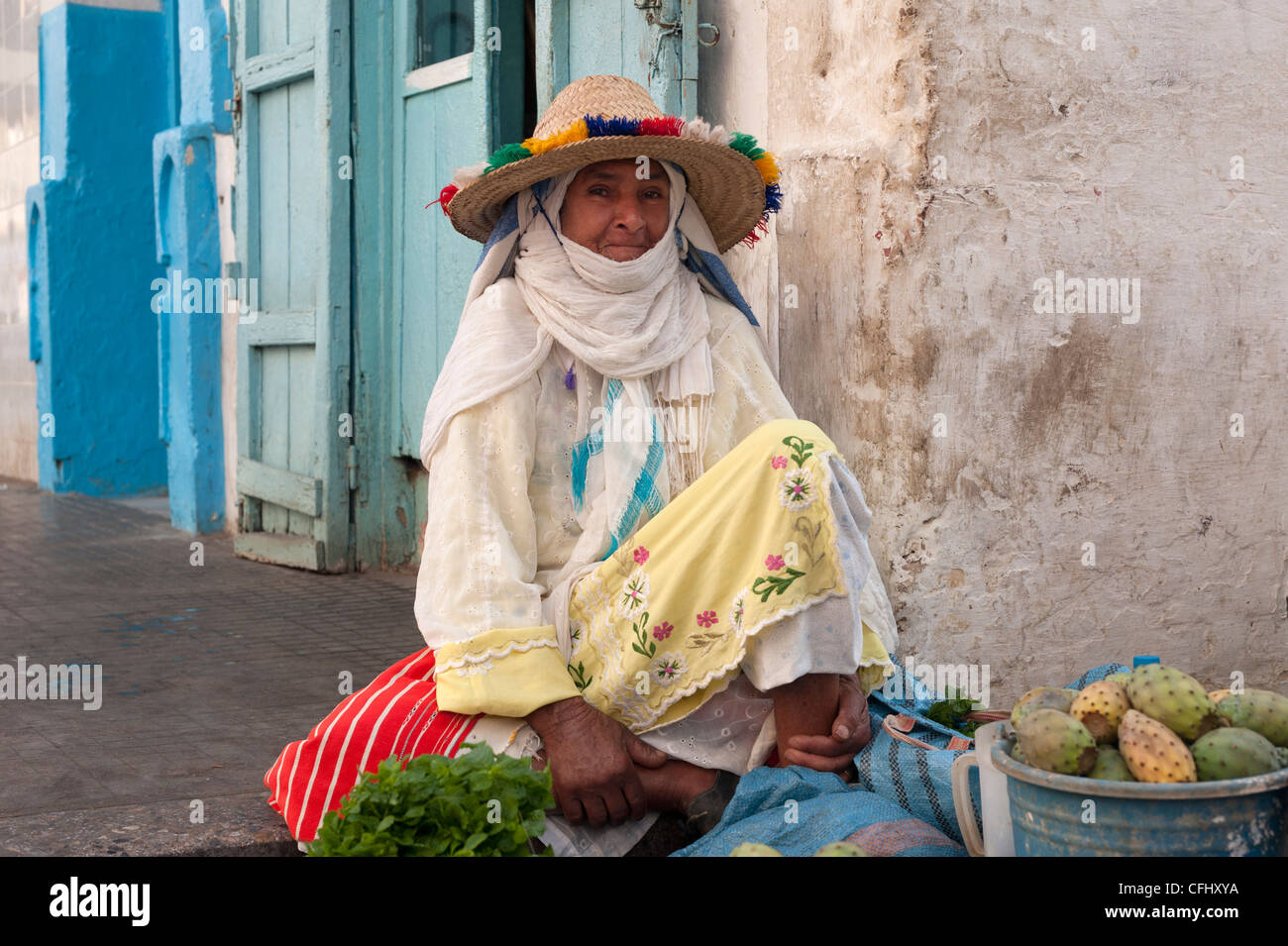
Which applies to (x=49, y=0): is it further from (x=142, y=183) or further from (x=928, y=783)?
(x=928, y=783)

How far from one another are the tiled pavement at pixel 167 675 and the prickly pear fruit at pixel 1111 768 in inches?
68.8

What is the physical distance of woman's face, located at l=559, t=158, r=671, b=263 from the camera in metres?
3.01

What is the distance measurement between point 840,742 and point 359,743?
96 cm

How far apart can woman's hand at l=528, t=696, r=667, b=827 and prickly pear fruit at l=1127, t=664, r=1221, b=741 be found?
39.8 inches

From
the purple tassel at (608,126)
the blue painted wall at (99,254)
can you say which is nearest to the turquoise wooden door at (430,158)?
the purple tassel at (608,126)

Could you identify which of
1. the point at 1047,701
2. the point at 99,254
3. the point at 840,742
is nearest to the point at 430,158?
the point at 840,742

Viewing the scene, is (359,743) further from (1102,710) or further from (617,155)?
(1102,710)

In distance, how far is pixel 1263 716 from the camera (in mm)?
2047

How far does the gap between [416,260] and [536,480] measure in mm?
3216

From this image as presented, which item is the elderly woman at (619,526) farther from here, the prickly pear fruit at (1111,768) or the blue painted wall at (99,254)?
the blue painted wall at (99,254)

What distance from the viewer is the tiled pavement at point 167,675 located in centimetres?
299
